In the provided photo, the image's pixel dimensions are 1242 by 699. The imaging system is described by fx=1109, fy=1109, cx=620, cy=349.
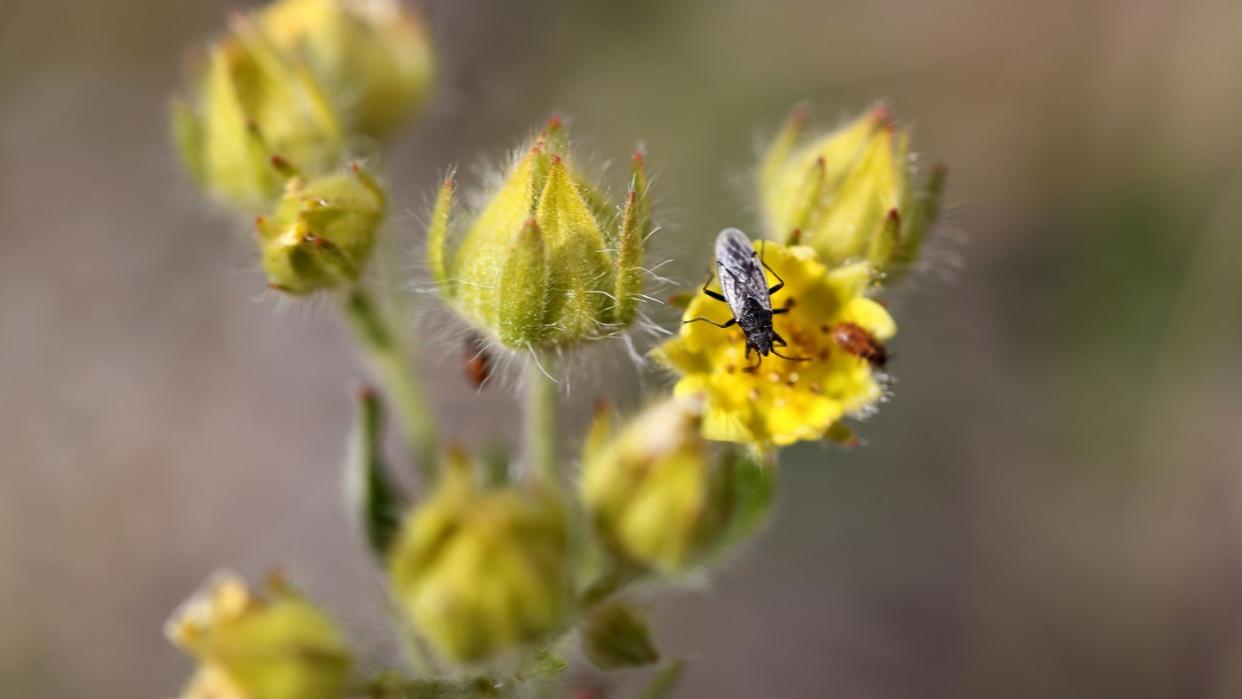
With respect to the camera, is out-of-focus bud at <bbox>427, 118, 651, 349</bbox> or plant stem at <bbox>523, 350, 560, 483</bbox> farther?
plant stem at <bbox>523, 350, 560, 483</bbox>

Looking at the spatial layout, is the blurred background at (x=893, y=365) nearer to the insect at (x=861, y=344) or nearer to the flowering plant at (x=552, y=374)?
the flowering plant at (x=552, y=374)

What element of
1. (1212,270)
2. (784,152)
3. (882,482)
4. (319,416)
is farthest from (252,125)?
(1212,270)

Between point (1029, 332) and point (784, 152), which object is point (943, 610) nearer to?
point (1029, 332)

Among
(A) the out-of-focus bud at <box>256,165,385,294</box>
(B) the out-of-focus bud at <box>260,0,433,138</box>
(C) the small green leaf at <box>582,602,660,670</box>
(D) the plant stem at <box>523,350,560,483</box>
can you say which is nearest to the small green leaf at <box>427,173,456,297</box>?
(A) the out-of-focus bud at <box>256,165,385,294</box>

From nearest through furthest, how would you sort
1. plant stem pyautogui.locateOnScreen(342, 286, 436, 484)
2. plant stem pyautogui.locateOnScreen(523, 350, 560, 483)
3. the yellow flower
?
the yellow flower
plant stem pyautogui.locateOnScreen(523, 350, 560, 483)
plant stem pyautogui.locateOnScreen(342, 286, 436, 484)

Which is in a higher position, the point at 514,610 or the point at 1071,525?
the point at 1071,525

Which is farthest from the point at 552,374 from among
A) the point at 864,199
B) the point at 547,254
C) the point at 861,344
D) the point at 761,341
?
the point at 864,199

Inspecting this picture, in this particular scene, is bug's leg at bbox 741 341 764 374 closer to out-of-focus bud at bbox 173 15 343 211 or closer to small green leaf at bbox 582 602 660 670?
small green leaf at bbox 582 602 660 670

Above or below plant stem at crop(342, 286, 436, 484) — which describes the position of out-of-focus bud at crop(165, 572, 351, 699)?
below
